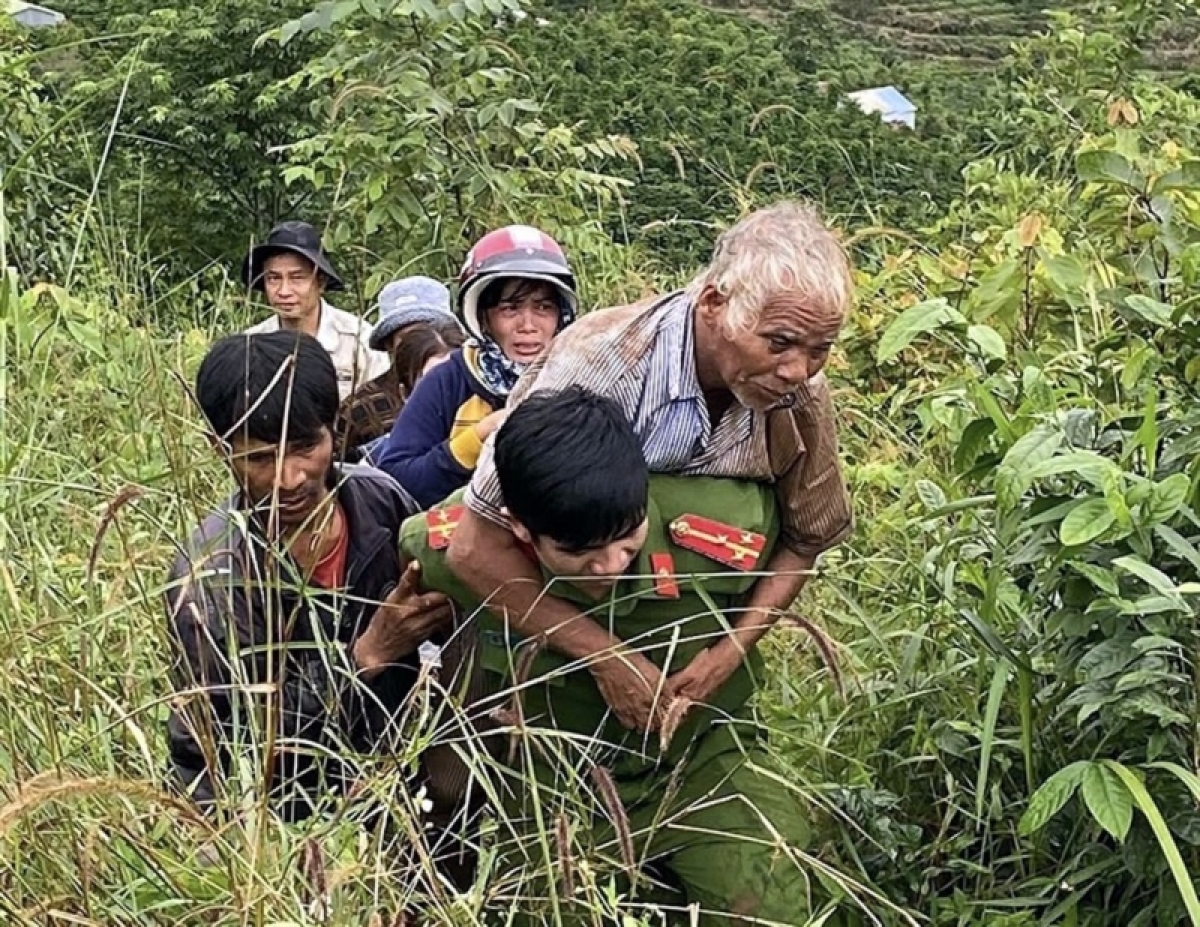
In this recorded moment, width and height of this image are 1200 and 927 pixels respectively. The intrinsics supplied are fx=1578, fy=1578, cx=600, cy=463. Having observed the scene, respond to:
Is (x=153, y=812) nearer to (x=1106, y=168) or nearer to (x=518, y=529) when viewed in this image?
(x=518, y=529)

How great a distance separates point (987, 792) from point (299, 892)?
1123 mm

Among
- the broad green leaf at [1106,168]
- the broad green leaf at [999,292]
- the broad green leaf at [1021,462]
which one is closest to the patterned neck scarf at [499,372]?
the broad green leaf at [999,292]

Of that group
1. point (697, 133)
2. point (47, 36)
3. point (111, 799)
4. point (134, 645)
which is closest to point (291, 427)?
point (134, 645)

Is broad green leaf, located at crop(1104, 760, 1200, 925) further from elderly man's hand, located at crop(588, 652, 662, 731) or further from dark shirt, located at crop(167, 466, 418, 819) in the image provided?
dark shirt, located at crop(167, 466, 418, 819)

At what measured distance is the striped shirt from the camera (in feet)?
6.77

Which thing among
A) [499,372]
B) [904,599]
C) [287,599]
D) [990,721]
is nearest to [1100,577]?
[990,721]

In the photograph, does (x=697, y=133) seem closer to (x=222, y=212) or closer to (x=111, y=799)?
(x=222, y=212)

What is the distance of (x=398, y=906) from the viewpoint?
152 cm

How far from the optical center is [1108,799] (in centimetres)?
183

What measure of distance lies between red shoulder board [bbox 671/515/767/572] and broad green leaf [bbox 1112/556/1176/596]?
0.49m

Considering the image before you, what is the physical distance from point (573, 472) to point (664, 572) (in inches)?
9.3

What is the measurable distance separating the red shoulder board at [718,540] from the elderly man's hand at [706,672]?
0.39 ft

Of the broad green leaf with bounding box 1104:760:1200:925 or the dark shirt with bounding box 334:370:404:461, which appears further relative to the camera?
the dark shirt with bounding box 334:370:404:461

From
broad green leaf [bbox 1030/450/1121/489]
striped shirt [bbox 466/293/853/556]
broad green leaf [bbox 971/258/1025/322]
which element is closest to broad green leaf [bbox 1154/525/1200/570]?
broad green leaf [bbox 1030/450/1121/489]
